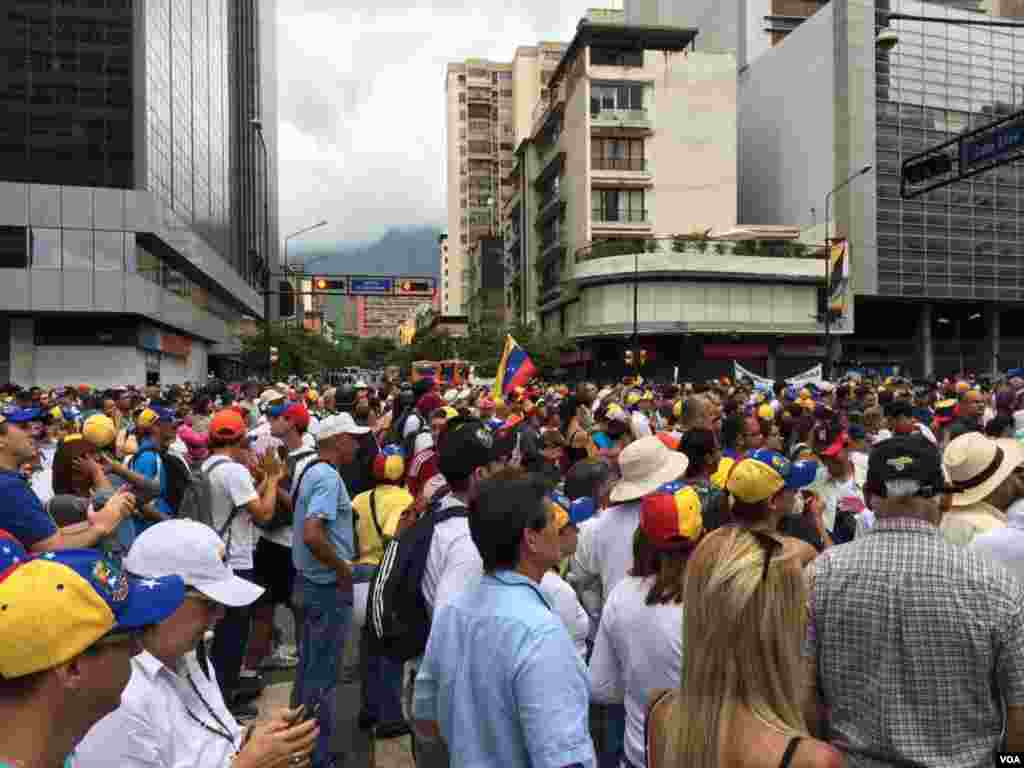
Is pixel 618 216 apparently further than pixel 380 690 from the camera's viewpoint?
Yes

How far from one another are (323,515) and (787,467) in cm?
276

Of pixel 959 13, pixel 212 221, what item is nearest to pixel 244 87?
pixel 212 221

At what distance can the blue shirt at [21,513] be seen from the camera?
4.02 meters

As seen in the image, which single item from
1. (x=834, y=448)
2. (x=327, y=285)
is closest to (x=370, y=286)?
(x=327, y=285)

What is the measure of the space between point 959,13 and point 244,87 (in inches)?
2928

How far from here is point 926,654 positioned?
251cm

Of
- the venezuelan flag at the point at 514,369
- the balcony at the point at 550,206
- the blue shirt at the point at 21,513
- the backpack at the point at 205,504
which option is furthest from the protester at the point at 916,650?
the balcony at the point at 550,206

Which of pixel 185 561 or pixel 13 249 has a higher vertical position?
pixel 13 249

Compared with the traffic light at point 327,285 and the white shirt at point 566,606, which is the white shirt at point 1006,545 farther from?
the traffic light at point 327,285

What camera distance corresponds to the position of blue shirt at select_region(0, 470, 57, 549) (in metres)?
4.02

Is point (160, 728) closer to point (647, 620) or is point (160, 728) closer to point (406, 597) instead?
point (406, 597)

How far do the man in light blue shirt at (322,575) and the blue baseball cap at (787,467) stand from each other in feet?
8.09

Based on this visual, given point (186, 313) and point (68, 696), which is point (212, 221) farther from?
point (68, 696)

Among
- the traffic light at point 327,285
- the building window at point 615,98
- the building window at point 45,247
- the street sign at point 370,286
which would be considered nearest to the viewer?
the traffic light at point 327,285
